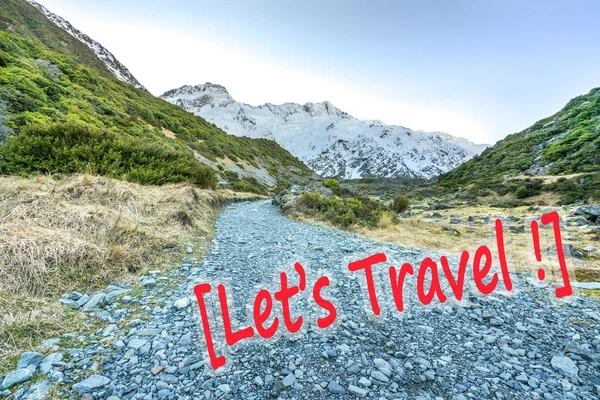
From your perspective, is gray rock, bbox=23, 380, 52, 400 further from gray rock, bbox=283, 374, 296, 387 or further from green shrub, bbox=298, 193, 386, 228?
green shrub, bbox=298, 193, 386, 228

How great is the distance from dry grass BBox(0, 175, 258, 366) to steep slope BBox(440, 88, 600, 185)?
39787 mm

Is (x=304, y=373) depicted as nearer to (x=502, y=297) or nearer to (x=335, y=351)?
(x=335, y=351)

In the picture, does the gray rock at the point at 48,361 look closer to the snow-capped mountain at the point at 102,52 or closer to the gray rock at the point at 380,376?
the gray rock at the point at 380,376

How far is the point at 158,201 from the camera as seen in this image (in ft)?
31.7

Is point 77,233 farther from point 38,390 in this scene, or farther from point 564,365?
point 564,365

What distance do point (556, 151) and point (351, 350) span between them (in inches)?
1932

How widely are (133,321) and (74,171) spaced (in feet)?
31.8

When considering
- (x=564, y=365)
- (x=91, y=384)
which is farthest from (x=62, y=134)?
(x=564, y=365)

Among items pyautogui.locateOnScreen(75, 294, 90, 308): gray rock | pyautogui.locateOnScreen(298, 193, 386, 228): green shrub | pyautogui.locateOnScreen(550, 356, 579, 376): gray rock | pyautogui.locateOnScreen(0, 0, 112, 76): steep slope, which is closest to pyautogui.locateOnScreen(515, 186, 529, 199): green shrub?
pyautogui.locateOnScreen(298, 193, 386, 228): green shrub

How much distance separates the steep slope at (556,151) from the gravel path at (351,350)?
35644 mm

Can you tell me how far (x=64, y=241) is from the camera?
15.4 feet

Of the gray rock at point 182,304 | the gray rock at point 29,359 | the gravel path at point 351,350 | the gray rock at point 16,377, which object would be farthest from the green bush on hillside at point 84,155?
the gray rock at point 16,377

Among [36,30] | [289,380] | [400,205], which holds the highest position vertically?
[36,30]

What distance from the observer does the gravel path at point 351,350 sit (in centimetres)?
261
